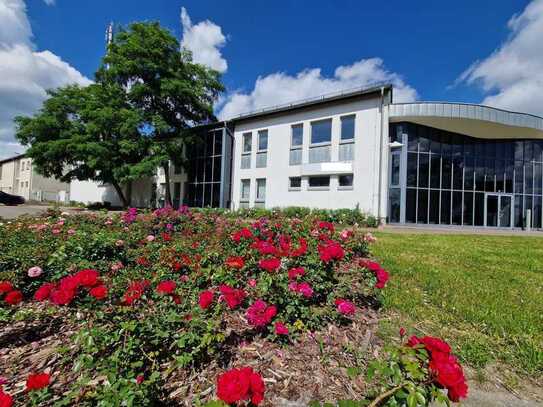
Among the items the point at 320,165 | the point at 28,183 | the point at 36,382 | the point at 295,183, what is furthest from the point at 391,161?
the point at 28,183

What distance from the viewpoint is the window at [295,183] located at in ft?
67.7

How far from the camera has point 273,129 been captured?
22078mm

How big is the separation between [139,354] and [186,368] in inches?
14.6

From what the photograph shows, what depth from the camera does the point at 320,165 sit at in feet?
63.1

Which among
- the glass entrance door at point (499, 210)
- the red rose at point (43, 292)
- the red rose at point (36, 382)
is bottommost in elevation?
the red rose at point (36, 382)

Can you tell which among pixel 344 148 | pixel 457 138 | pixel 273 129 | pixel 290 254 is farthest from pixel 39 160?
pixel 457 138

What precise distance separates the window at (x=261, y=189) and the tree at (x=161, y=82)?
23.6 feet

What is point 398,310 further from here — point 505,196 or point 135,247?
point 505,196

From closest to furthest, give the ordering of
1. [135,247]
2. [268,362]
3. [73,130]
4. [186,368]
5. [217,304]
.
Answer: [186,368], [268,362], [217,304], [135,247], [73,130]

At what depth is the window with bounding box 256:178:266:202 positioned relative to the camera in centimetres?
2245

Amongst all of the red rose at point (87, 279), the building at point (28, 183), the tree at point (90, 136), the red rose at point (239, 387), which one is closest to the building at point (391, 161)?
the tree at point (90, 136)

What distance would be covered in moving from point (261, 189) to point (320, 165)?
5.58m

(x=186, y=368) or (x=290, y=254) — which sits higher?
(x=290, y=254)

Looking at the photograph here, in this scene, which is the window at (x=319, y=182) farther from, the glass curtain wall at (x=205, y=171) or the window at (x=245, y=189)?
the glass curtain wall at (x=205, y=171)
